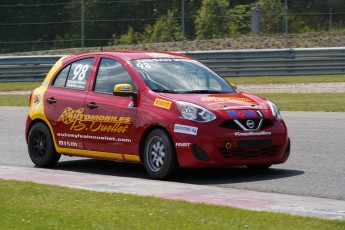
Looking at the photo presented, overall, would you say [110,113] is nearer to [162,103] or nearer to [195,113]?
[162,103]

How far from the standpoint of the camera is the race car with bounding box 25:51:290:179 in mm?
10156

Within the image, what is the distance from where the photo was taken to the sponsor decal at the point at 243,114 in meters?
10.2

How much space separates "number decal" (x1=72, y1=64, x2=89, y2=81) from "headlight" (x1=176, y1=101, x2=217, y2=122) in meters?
1.88

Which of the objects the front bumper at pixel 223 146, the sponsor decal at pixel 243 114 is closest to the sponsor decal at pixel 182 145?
the front bumper at pixel 223 146

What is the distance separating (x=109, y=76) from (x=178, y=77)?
892 millimetres

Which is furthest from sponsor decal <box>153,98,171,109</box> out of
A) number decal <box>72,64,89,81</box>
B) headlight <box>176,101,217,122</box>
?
number decal <box>72,64,89,81</box>

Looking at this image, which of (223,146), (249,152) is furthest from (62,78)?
(249,152)

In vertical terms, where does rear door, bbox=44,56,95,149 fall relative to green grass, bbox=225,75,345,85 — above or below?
above

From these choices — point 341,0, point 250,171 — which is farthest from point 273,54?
point 250,171

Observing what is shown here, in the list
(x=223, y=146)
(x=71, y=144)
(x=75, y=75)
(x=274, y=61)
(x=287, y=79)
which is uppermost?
(x=75, y=75)

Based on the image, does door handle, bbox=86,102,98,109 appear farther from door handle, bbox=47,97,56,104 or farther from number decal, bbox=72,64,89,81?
door handle, bbox=47,97,56,104

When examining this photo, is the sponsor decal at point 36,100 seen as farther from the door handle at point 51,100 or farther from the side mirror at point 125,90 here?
the side mirror at point 125,90

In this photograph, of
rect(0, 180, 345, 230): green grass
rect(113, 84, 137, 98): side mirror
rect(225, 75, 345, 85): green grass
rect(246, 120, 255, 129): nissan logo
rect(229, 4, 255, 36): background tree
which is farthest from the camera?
rect(229, 4, 255, 36): background tree

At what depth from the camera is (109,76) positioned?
11.3 m
